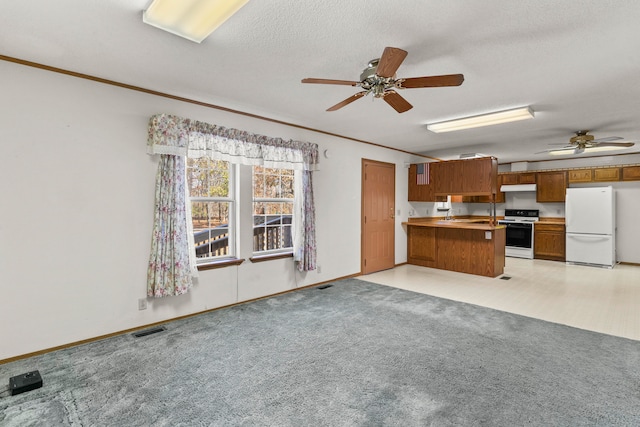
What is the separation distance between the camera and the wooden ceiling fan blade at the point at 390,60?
1935mm

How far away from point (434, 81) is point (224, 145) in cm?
252

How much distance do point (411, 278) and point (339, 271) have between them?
52.1 inches

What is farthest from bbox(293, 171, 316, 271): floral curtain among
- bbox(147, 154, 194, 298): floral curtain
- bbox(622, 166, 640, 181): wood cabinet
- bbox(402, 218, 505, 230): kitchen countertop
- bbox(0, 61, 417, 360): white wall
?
bbox(622, 166, 640, 181): wood cabinet

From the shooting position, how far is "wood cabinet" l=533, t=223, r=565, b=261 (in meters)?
7.20

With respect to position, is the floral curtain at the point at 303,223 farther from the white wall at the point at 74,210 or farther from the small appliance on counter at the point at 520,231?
the small appliance on counter at the point at 520,231

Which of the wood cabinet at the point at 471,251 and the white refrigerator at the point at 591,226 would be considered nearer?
the wood cabinet at the point at 471,251

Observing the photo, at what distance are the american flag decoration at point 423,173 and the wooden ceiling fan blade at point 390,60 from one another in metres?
4.83

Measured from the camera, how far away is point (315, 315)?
3734 millimetres

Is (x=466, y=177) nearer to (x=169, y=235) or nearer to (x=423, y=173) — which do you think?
(x=423, y=173)

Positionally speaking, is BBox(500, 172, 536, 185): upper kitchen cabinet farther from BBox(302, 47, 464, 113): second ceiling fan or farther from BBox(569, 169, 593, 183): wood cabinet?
BBox(302, 47, 464, 113): second ceiling fan

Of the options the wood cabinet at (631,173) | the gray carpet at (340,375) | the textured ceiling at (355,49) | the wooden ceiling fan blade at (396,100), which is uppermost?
the textured ceiling at (355,49)

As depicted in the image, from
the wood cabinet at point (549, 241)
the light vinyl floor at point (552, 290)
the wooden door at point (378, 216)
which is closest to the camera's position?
the light vinyl floor at point (552, 290)

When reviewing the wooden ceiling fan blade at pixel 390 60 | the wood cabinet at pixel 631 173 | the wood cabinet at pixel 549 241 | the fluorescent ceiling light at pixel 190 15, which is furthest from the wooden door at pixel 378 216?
the wood cabinet at pixel 631 173

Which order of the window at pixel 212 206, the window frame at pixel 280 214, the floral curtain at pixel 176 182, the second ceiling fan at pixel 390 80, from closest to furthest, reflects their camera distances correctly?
the second ceiling fan at pixel 390 80
the floral curtain at pixel 176 182
the window at pixel 212 206
the window frame at pixel 280 214
